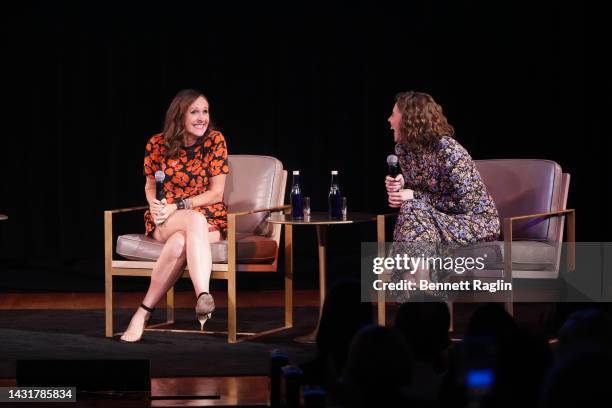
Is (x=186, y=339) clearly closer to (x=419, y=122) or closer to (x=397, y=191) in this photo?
(x=397, y=191)

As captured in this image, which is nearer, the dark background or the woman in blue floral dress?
the woman in blue floral dress

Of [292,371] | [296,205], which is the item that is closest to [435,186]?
[296,205]

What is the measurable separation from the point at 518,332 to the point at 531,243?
3.12m

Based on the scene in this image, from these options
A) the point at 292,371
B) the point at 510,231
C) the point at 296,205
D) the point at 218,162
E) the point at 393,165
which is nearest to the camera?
the point at 292,371

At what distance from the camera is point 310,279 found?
670 cm

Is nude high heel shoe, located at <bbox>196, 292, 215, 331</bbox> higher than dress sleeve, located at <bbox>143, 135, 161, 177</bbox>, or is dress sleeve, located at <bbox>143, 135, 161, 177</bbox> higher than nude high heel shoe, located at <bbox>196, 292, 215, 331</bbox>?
dress sleeve, located at <bbox>143, 135, 161, 177</bbox>

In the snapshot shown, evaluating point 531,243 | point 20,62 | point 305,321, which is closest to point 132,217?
point 20,62

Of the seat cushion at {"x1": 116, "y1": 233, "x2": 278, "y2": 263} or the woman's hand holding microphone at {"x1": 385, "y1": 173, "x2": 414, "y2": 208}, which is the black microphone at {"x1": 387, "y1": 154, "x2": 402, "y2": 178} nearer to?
the woman's hand holding microphone at {"x1": 385, "y1": 173, "x2": 414, "y2": 208}

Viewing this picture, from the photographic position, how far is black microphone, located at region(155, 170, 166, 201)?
15.8 feet

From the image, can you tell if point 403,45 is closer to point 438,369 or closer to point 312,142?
point 312,142

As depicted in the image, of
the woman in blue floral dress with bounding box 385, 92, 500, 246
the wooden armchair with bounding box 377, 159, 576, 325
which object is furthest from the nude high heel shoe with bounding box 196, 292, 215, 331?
the woman in blue floral dress with bounding box 385, 92, 500, 246

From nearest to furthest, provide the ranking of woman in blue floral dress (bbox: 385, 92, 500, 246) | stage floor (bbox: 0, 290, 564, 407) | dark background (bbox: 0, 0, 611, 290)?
stage floor (bbox: 0, 290, 564, 407)
woman in blue floral dress (bbox: 385, 92, 500, 246)
dark background (bbox: 0, 0, 611, 290)

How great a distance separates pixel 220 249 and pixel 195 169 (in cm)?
49

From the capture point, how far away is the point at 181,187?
5117 millimetres
